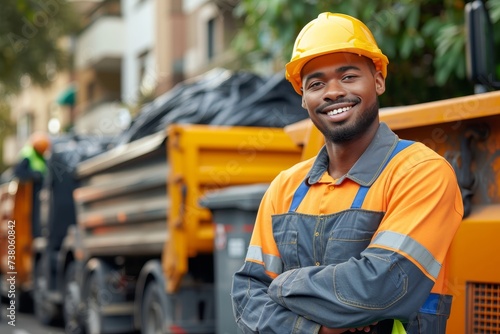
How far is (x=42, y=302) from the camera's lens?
1174 cm

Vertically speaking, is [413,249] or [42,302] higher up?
[413,249]

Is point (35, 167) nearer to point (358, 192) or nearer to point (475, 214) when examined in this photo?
point (475, 214)

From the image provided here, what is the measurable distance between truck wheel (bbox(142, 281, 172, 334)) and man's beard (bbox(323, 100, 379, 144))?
457 centimetres

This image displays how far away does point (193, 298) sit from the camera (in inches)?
271

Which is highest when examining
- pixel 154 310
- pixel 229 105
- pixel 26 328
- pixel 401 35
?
pixel 401 35

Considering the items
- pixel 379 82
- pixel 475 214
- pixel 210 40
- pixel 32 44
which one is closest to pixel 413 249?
pixel 379 82

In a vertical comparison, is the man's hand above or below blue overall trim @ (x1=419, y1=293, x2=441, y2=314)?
below

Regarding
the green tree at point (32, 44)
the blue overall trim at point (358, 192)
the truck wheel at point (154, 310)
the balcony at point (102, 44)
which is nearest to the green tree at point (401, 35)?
the truck wheel at point (154, 310)

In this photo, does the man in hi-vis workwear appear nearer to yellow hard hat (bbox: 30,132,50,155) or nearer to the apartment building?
yellow hard hat (bbox: 30,132,50,155)

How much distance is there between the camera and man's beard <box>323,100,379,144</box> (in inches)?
100

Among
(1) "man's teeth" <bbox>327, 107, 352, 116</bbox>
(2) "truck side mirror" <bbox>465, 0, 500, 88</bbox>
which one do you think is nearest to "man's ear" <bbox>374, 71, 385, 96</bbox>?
(1) "man's teeth" <bbox>327, 107, 352, 116</bbox>

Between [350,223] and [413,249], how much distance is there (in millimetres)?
193

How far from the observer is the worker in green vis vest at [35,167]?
38.4 feet

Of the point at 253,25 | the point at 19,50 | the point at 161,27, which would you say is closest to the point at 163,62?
the point at 161,27
